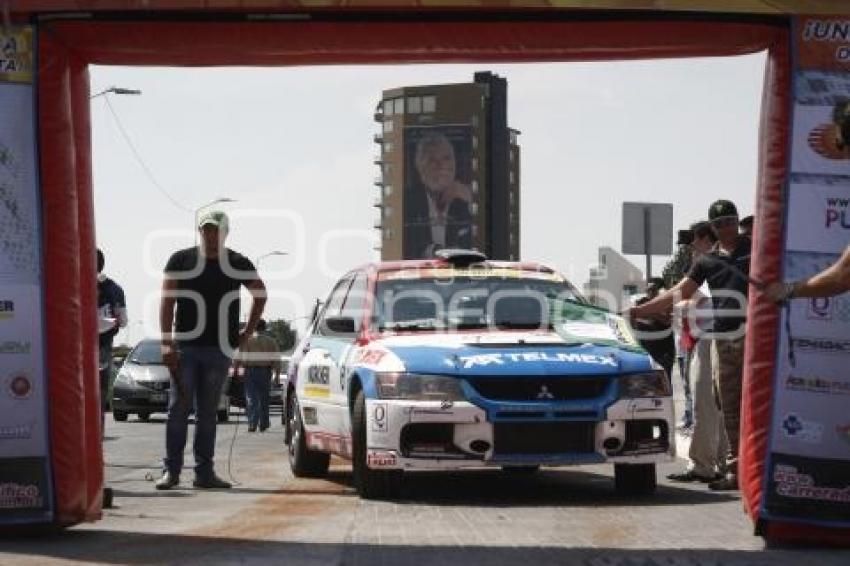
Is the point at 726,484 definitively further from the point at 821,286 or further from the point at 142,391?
the point at 142,391

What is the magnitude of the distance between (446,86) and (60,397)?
A: 164373 millimetres

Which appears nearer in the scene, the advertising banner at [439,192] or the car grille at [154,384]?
the car grille at [154,384]

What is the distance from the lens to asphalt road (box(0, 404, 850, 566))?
7328 mm

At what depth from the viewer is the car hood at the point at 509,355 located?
10086 mm

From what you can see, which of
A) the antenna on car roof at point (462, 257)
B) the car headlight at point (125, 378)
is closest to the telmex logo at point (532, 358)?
the antenna on car roof at point (462, 257)

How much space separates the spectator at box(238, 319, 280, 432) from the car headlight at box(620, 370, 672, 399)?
13556mm

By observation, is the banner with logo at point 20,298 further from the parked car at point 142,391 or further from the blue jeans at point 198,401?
the parked car at point 142,391

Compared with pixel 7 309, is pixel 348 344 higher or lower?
→ lower

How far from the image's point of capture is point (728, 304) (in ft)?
35.4

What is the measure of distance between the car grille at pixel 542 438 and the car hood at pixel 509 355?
1.06 ft

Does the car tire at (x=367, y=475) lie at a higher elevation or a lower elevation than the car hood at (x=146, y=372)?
higher

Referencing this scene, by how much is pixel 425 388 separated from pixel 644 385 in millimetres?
1396

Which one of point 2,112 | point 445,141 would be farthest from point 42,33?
point 445,141

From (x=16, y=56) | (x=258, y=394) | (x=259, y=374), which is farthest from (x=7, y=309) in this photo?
(x=258, y=394)
